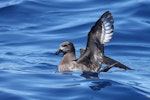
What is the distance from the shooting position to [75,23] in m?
17.5

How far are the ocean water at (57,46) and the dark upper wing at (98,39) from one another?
406 mm

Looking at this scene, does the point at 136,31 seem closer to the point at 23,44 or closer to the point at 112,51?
the point at 112,51

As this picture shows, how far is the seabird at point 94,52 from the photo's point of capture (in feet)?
37.0

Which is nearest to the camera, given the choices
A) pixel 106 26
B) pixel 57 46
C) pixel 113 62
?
pixel 106 26

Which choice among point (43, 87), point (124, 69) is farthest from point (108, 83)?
point (124, 69)

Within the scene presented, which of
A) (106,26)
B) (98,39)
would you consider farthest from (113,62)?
(106,26)

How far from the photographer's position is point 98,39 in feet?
37.7

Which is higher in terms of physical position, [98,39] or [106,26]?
[106,26]

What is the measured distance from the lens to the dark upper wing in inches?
442

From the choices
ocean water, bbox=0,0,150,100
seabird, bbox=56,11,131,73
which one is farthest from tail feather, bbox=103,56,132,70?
ocean water, bbox=0,0,150,100

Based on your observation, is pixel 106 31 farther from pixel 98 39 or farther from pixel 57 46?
pixel 57 46

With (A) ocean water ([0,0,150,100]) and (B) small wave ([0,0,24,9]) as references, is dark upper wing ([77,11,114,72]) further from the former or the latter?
(B) small wave ([0,0,24,9])

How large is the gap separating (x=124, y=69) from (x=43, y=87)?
2.76m

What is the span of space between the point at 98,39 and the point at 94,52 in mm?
368
